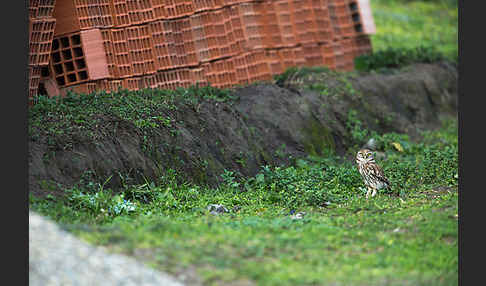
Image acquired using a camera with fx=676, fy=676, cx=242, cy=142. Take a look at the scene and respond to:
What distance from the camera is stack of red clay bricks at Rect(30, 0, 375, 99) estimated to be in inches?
551

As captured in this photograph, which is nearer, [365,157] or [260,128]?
[365,157]

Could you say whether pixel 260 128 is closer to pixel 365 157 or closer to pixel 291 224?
pixel 365 157

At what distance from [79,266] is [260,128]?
7564 mm

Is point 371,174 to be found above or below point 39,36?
below

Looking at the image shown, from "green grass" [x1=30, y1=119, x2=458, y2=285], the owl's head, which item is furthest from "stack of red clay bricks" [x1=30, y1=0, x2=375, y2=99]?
the owl's head

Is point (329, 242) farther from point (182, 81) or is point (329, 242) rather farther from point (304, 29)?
point (304, 29)

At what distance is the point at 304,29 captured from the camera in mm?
18625

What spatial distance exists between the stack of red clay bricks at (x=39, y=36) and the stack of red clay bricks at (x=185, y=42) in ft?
0.52

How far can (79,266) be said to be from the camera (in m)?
7.73

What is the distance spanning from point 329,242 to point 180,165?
4352 mm

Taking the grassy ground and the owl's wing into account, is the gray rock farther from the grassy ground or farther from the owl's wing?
the owl's wing

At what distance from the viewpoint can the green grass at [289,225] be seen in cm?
783

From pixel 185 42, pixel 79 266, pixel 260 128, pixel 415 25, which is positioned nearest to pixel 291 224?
pixel 79 266

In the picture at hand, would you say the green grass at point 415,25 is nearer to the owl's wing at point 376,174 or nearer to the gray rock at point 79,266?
the owl's wing at point 376,174
